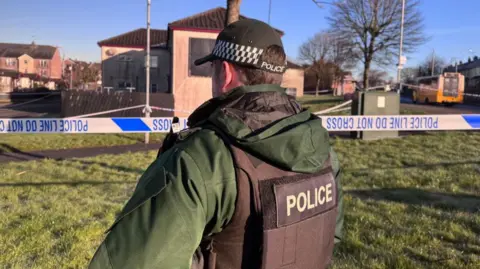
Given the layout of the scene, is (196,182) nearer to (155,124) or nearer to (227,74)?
(227,74)

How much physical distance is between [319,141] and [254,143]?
36 cm

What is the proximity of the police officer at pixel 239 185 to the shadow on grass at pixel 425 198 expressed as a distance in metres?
4.59

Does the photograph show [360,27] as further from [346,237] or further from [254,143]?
[254,143]

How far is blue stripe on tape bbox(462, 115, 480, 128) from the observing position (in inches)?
287

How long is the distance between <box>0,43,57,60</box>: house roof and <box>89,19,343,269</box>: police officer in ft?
329

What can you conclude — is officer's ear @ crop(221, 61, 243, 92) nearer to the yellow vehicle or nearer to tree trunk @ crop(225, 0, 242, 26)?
tree trunk @ crop(225, 0, 242, 26)

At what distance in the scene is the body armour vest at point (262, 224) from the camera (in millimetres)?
1360

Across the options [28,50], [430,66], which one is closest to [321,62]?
[430,66]

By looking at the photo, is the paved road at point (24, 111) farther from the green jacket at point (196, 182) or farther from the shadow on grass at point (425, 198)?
the green jacket at point (196, 182)

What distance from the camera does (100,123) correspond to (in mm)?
6848

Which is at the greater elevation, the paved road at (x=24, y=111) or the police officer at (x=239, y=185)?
the police officer at (x=239, y=185)

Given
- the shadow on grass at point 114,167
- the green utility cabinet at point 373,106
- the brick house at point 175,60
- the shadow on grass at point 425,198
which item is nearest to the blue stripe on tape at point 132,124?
the shadow on grass at point 114,167

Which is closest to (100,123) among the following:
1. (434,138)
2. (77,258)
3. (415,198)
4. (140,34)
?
(77,258)

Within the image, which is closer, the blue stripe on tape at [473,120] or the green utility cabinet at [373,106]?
the blue stripe on tape at [473,120]
